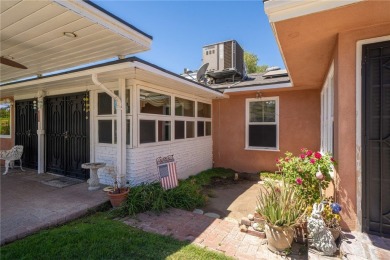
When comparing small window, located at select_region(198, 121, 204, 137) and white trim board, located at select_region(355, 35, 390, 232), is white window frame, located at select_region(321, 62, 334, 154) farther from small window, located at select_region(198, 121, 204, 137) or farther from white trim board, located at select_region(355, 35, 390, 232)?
small window, located at select_region(198, 121, 204, 137)

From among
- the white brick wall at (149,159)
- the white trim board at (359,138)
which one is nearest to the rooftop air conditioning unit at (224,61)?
the white brick wall at (149,159)

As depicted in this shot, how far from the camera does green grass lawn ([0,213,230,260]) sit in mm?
2631

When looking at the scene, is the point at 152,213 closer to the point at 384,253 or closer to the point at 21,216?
the point at 21,216

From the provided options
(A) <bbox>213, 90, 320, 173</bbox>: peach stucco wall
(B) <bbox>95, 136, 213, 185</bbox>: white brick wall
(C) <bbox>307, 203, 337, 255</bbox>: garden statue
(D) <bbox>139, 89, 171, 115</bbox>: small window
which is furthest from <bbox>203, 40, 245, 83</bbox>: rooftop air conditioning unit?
(C) <bbox>307, 203, 337, 255</bbox>: garden statue

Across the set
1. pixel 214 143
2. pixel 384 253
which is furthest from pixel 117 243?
pixel 214 143

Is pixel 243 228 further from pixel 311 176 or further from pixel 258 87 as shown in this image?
pixel 258 87

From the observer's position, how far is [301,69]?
15.8ft

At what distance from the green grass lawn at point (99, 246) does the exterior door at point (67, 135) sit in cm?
302

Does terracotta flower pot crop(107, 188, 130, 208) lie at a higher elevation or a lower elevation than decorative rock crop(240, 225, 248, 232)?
higher

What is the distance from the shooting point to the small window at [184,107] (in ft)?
22.0

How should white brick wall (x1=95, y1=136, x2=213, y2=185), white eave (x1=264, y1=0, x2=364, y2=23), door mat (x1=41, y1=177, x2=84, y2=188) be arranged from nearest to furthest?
white eave (x1=264, y1=0, x2=364, y2=23) → white brick wall (x1=95, y1=136, x2=213, y2=185) → door mat (x1=41, y1=177, x2=84, y2=188)

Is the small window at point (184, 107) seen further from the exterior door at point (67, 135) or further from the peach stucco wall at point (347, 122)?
the peach stucco wall at point (347, 122)

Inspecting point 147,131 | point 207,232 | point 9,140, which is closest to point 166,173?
point 147,131

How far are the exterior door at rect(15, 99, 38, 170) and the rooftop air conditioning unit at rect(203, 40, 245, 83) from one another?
7.33 meters
